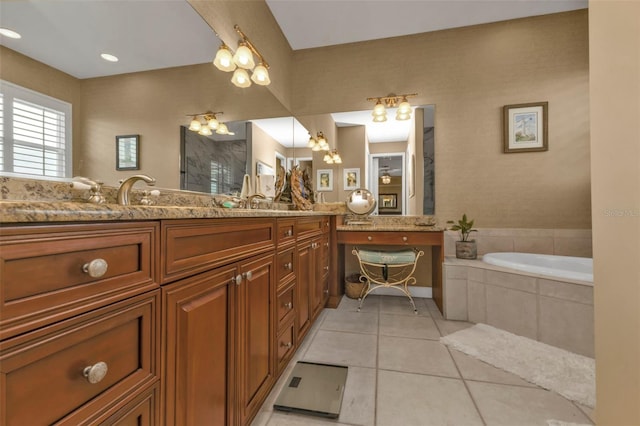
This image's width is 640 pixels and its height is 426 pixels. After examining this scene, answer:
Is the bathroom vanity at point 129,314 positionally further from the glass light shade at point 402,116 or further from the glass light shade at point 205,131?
the glass light shade at point 402,116

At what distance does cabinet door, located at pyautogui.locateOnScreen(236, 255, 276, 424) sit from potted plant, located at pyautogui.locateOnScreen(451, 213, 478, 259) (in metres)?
2.05

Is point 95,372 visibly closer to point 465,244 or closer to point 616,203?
point 616,203

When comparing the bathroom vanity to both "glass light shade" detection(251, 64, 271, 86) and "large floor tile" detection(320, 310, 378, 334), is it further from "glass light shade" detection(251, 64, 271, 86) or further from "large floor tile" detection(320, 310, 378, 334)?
"glass light shade" detection(251, 64, 271, 86)

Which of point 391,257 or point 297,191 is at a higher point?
point 297,191

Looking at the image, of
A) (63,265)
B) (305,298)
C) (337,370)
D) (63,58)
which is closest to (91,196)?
(63,58)

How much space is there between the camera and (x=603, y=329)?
91cm

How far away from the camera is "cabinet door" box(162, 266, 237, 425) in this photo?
67cm

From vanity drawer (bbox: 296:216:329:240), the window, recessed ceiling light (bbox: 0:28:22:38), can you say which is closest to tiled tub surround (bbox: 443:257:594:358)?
vanity drawer (bbox: 296:216:329:240)

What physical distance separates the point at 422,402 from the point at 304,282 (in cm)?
89

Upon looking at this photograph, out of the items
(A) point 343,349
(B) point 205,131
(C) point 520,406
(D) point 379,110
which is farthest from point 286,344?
(D) point 379,110

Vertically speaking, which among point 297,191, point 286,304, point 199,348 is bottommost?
point 286,304

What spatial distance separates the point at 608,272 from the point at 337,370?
1304mm

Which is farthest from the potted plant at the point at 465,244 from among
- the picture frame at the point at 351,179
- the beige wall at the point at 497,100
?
the picture frame at the point at 351,179

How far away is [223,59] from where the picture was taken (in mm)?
1784
